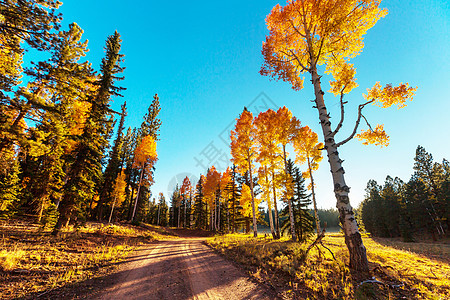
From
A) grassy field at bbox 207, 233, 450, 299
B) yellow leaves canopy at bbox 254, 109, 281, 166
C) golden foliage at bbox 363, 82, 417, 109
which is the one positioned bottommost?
grassy field at bbox 207, 233, 450, 299

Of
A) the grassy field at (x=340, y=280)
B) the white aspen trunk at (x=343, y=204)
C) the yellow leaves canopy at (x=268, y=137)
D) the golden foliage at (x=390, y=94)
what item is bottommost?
the grassy field at (x=340, y=280)

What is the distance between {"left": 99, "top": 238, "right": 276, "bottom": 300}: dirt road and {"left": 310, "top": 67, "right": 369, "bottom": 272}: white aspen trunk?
333cm

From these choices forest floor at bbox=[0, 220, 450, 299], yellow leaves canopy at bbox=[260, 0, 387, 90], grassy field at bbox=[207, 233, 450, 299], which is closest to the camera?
grassy field at bbox=[207, 233, 450, 299]

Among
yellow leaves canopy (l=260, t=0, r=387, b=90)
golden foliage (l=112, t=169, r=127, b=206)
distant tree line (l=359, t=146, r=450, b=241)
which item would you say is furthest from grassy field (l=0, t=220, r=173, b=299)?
distant tree line (l=359, t=146, r=450, b=241)

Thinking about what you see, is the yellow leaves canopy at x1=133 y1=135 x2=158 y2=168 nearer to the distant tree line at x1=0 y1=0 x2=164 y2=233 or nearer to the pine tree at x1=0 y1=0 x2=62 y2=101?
the distant tree line at x1=0 y1=0 x2=164 y2=233

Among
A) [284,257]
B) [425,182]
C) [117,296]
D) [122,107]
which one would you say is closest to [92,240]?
[117,296]

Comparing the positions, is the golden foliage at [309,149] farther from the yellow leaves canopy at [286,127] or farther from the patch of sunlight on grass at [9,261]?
the patch of sunlight on grass at [9,261]

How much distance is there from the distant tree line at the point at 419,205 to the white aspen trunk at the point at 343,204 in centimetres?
4600

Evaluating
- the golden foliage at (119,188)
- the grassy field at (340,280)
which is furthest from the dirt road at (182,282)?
the golden foliage at (119,188)

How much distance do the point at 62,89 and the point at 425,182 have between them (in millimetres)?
63066

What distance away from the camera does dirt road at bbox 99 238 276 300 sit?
5.00 meters

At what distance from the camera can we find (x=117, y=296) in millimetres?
4902

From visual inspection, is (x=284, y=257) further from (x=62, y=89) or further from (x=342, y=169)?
(x=62, y=89)

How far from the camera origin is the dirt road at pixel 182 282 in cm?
500
